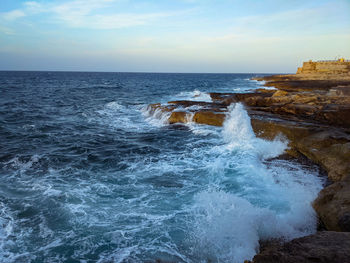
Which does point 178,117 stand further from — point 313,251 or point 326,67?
point 326,67

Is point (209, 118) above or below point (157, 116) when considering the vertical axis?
above

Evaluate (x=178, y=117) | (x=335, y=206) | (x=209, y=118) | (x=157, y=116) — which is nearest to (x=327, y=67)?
(x=209, y=118)

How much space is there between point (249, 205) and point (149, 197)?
265 cm

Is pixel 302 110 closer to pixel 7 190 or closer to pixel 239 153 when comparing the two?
pixel 239 153

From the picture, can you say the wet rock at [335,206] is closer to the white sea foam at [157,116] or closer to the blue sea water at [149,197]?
the blue sea water at [149,197]

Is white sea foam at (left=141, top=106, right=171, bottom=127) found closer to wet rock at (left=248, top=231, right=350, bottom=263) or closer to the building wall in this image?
wet rock at (left=248, top=231, right=350, bottom=263)

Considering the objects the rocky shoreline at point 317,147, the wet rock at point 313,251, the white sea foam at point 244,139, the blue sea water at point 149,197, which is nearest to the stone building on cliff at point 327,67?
the rocky shoreline at point 317,147

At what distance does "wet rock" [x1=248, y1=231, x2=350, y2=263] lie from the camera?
2947 mm

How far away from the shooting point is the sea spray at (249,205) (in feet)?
14.2

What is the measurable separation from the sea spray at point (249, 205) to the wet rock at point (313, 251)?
0.93 meters

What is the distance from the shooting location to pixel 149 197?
627 cm

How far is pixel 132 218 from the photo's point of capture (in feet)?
17.5

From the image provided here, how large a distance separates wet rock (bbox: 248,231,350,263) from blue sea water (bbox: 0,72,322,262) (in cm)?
97

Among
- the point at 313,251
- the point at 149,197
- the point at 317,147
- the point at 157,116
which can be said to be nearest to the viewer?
the point at 313,251
